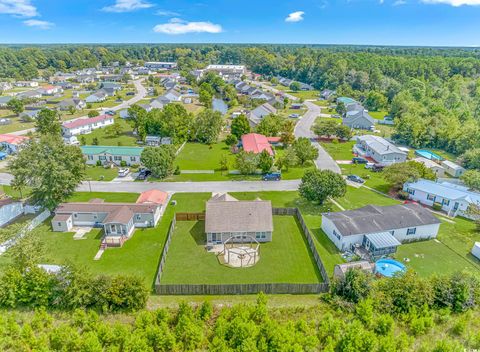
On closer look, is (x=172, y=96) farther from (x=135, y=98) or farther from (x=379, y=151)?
(x=379, y=151)

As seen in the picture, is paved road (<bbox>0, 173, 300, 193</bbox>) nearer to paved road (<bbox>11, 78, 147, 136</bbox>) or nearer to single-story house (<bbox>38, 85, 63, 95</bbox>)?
paved road (<bbox>11, 78, 147, 136</bbox>)

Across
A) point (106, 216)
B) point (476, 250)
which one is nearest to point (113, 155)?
point (106, 216)

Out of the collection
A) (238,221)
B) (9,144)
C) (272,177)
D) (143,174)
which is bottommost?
(272,177)

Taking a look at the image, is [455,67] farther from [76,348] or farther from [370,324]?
[76,348]

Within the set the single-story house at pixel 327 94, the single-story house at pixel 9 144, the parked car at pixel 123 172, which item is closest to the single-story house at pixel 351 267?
the parked car at pixel 123 172

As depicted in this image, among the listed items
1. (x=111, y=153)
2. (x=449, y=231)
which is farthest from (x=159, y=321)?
(x=111, y=153)

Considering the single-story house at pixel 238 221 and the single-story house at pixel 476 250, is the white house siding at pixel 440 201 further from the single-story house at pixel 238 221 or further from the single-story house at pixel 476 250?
the single-story house at pixel 238 221
